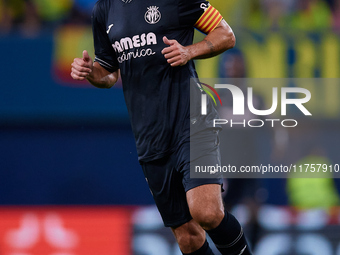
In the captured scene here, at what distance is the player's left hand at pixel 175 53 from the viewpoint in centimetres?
344

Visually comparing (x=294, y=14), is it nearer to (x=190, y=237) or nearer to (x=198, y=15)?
(x=198, y=15)

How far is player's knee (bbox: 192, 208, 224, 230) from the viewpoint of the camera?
339 cm

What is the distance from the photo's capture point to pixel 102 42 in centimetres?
411

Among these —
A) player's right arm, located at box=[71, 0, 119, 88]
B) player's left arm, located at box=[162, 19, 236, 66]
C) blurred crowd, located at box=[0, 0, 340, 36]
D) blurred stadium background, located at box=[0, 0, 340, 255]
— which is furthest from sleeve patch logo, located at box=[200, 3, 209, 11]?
blurred crowd, located at box=[0, 0, 340, 36]

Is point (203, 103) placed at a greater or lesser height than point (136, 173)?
greater

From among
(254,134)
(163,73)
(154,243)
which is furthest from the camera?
(254,134)

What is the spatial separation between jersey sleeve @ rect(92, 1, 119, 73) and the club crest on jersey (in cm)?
40

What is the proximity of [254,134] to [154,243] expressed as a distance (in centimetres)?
168

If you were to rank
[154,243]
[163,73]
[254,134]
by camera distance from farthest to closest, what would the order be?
1. [254,134]
2. [154,243]
3. [163,73]

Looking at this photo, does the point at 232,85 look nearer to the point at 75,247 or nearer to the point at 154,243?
the point at 154,243

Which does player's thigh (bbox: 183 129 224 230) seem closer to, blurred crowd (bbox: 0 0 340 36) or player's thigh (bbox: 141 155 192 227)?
player's thigh (bbox: 141 155 192 227)

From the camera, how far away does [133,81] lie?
12.4 ft

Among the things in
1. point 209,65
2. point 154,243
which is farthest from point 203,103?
point 209,65

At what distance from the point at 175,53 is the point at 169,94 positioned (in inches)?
13.3
